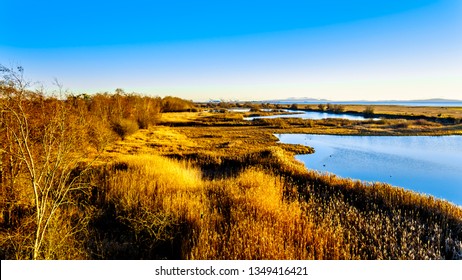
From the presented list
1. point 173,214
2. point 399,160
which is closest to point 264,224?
point 173,214

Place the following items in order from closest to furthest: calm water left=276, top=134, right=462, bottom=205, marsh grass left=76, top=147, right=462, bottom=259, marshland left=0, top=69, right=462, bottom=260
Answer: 1. marshland left=0, top=69, right=462, bottom=260
2. marsh grass left=76, top=147, right=462, bottom=259
3. calm water left=276, top=134, right=462, bottom=205

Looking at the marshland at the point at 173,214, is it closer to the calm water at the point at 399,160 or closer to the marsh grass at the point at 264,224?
the marsh grass at the point at 264,224

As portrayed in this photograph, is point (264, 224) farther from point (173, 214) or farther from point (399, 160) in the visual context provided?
point (399, 160)

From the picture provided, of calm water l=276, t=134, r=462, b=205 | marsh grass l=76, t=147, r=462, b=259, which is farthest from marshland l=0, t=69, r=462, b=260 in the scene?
calm water l=276, t=134, r=462, b=205

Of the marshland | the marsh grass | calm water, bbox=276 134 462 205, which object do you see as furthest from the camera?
calm water, bbox=276 134 462 205

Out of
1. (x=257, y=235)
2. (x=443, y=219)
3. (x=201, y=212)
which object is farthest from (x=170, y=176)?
(x=443, y=219)

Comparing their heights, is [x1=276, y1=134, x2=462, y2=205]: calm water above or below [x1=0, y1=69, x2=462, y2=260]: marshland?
below

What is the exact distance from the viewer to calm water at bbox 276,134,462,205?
15.6 metres

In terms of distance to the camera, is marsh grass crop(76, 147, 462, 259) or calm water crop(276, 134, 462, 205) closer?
marsh grass crop(76, 147, 462, 259)

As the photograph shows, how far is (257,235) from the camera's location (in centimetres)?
571

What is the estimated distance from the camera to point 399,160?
2164 cm

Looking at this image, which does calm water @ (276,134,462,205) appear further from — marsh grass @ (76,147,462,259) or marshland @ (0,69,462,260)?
marshland @ (0,69,462,260)

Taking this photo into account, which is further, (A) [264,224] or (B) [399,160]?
(B) [399,160]

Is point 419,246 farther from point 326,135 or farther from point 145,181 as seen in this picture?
point 326,135
